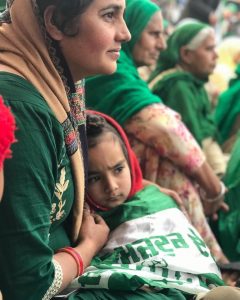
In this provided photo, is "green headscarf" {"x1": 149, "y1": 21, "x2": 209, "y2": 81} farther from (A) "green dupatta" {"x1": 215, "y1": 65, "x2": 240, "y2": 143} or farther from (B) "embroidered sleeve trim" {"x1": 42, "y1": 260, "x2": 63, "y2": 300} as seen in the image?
(B) "embroidered sleeve trim" {"x1": 42, "y1": 260, "x2": 63, "y2": 300}

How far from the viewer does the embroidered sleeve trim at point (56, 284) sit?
1358mm

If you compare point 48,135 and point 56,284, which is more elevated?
point 48,135

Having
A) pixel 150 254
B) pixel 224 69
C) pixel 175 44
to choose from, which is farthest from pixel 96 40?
pixel 224 69

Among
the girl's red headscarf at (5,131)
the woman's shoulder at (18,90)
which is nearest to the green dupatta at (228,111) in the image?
the woman's shoulder at (18,90)

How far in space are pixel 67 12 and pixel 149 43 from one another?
4.63ft

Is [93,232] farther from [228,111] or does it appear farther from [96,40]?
[228,111]

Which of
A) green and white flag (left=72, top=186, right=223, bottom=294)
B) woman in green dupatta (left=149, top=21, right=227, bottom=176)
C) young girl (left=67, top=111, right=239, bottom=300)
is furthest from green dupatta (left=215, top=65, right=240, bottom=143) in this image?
green and white flag (left=72, top=186, right=223, bottom=294)

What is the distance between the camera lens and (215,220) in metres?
2.76

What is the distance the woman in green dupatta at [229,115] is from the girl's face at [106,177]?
1.82 m

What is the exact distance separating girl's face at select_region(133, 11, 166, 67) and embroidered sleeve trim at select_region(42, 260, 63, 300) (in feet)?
5.13

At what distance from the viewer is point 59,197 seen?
142 cm

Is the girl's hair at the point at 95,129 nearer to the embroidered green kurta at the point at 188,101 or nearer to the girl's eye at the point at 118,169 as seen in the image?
the girl's eye at the point at 118,169

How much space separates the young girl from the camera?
1.49 m

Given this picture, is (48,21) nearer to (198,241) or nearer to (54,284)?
(54,284)
